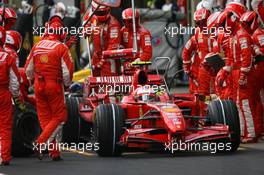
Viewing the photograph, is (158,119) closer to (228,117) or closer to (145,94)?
(145,94)

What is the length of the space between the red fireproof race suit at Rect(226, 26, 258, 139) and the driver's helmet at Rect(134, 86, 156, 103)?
185 centimetres

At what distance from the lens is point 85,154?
17609 millimetres

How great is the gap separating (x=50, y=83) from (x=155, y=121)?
1.65m

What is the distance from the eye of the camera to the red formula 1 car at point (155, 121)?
53.9 feet

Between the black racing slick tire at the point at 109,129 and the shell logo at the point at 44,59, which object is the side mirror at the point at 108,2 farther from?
the black racing slick tire at the point at 109,129

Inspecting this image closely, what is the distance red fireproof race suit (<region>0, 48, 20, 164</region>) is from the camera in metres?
16.3

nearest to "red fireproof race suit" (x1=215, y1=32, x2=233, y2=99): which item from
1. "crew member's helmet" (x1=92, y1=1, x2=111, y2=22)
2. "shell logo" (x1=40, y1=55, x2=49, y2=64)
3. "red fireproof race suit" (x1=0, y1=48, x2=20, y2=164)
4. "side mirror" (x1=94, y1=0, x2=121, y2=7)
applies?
"side mirror" (x1=94, y1=0, x2=121, y2=7)

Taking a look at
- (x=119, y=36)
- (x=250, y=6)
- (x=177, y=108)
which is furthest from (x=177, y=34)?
(x=177, y=108)

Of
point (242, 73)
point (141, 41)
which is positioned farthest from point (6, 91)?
point (141, 41)

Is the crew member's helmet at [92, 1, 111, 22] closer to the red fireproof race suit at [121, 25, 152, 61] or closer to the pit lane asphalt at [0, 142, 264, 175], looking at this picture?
the red fireproof race suit at [121, 25, 152, 61]

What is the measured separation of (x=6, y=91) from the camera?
645 inches

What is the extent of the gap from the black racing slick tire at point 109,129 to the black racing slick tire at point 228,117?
4.61ft

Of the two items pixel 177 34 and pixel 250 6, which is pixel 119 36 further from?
pixel 177 34

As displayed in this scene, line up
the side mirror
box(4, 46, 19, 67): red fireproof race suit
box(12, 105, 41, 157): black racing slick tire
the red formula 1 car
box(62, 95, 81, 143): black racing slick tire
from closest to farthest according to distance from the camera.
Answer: the red formula 1 car < box(4, 46, 19, 67): red fireproof race suit < box(12, 105, 41, 157): black racing slick tire < box(62, 95, 81, 143): black racing slick tire < the side mirror
